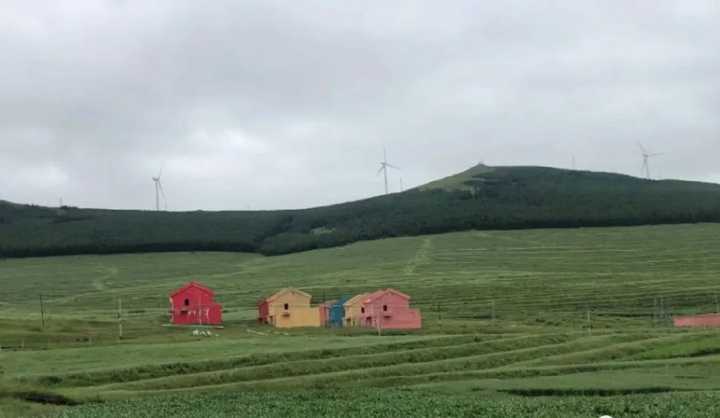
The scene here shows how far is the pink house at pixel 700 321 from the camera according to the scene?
7281cm

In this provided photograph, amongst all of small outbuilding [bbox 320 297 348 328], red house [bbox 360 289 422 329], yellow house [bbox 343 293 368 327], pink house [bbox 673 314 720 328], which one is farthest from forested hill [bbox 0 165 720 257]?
pink house [bbox 673 314 720 328]

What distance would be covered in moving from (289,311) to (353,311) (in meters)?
5.30

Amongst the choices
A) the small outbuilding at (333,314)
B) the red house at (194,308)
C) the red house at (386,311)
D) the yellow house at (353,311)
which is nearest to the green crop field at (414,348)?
the red house at (194,308)

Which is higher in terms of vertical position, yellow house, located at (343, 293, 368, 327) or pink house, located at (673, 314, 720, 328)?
yellow house, located at (343, 293, 368, 327)

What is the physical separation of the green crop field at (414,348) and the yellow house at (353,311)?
5757 millimetres

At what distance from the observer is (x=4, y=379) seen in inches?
1593

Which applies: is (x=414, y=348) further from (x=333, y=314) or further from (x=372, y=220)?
(x=372, y=220)

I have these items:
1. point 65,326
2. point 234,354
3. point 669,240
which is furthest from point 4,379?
point 669,240

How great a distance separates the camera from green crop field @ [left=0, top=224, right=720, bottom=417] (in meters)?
33.8

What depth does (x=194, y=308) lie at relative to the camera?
277ft

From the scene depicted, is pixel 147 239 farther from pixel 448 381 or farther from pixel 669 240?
pixel 448 381

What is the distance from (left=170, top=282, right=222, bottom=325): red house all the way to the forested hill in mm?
88173

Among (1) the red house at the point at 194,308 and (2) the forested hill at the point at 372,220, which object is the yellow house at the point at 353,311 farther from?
(2) the forested hill at the point at 372,220

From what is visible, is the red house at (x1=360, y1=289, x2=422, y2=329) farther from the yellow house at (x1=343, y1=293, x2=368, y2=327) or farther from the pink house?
the pink house
